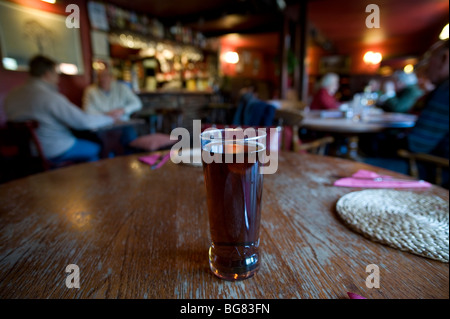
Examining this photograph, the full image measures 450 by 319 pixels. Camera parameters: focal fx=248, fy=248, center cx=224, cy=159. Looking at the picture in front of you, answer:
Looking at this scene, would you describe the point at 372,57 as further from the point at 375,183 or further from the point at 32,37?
the point at 375,183

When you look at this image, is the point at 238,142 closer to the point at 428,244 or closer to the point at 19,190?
the point at 428,244

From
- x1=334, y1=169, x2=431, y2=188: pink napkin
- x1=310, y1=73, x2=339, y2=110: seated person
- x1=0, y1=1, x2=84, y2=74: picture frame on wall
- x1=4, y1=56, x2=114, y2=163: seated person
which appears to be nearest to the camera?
x1=334, y1=169, x2=431, y2=188: pink napkin

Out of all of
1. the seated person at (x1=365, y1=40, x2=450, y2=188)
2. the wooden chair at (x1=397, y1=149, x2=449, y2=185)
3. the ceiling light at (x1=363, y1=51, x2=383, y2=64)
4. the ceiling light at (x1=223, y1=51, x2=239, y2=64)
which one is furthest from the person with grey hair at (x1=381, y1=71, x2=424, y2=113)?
the ceiling light at (x1=363, y1=51, x2=383, y2=64)

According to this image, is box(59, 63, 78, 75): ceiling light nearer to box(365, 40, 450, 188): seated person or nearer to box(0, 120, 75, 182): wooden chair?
box(0, 120, 75, 182): wooden chair

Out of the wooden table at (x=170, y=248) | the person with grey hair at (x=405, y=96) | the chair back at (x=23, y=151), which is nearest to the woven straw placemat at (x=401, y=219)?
the wooden table at (x=170, y=248)

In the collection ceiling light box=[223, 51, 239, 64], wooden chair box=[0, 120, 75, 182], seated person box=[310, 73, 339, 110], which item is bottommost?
wooden chair box=[0, 120, 75, 182]

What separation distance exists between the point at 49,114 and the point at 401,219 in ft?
9.11

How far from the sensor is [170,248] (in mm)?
457

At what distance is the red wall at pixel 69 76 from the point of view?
151 inches

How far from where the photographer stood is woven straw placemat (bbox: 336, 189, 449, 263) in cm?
46

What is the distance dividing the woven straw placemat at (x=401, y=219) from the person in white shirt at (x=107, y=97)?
13.1ft

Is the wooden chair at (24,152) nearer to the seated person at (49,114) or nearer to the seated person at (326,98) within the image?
the seated person at (49,114)

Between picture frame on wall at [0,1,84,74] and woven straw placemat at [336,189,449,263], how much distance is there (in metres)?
4.99
